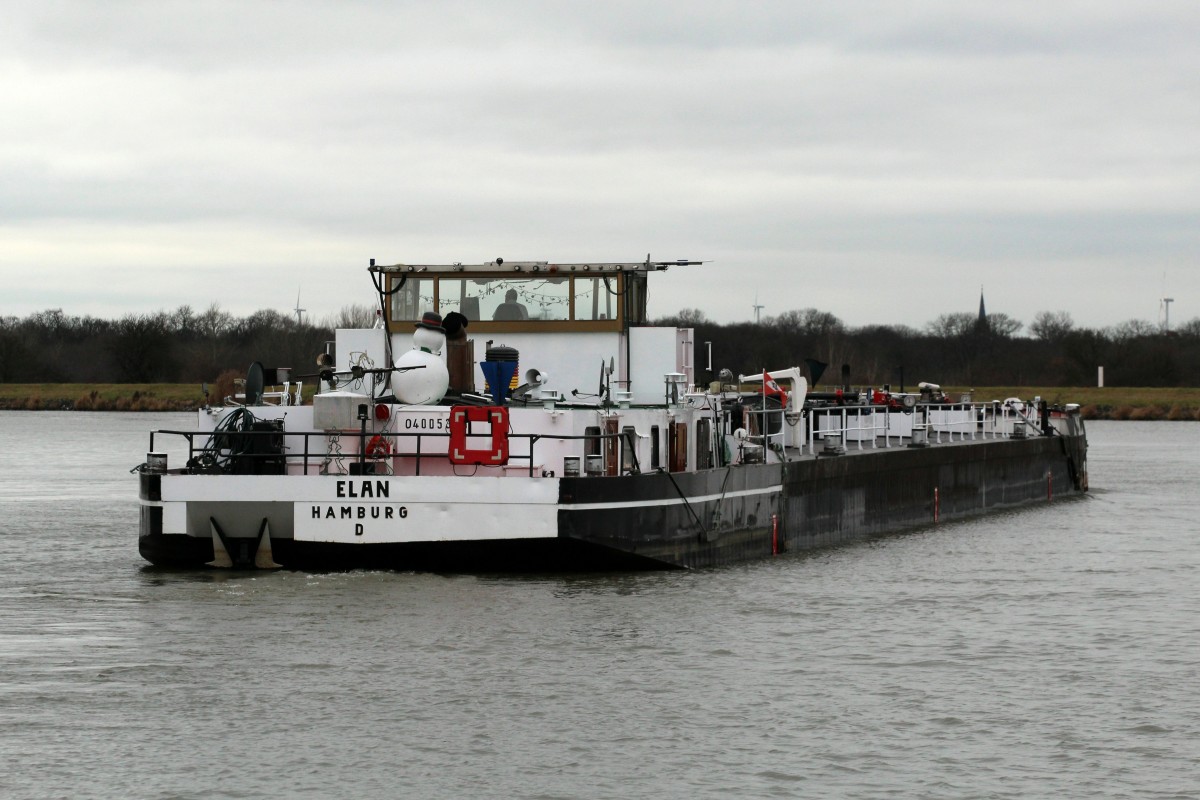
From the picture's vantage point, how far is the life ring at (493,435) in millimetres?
18625

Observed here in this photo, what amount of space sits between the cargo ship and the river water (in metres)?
0.57

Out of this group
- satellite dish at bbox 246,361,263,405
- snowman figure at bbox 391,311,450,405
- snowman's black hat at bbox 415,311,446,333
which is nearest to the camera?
snowman figure at bbox 391,311,450,405

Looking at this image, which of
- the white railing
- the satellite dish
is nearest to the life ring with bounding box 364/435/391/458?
the satellite dish

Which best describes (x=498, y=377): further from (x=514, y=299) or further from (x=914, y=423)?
(x=914, y=423)

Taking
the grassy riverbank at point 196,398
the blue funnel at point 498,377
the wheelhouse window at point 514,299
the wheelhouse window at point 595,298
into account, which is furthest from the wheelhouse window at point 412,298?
the grassy riverbank at point 196,398

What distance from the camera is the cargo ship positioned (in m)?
18.4

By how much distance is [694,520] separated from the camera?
2086cm

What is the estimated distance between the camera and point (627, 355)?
73.4 feet

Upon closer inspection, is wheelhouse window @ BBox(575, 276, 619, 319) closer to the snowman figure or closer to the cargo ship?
the cargo ship

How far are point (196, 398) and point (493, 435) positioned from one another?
Answer: 69.0 meters

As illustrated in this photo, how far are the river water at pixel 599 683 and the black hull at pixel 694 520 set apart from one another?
0.35 metres

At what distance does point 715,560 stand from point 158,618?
7.44 metres

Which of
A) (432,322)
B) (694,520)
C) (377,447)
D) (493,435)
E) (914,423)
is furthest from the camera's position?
(914,423)

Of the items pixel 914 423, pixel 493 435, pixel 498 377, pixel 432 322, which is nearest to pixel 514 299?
pixel 432 322
